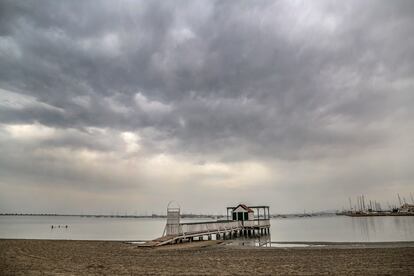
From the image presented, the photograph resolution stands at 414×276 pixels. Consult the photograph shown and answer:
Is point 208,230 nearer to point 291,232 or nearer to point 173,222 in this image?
point 173,222

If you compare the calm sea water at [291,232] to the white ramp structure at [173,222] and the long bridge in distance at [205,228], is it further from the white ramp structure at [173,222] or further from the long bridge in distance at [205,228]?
the white ramp structure at [173,222]

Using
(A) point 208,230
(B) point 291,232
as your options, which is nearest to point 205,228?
(A) point 208,230

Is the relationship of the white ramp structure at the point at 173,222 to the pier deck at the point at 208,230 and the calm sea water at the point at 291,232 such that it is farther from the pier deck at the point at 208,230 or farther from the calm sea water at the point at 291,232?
the calm sea water at the point at 291,232

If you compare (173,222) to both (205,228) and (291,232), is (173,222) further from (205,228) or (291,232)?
(291,232)

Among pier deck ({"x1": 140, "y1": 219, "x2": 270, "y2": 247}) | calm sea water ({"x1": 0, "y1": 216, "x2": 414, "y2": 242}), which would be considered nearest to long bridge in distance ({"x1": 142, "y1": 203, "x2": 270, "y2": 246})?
pier deck ({"x1": 140, "y1": 219, "x2": 270, "y2": 247})

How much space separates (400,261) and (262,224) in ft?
106

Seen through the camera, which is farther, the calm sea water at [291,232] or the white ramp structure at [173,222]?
the calm sea water at [291,232]

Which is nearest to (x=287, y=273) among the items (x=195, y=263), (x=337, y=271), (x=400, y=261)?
(x=337, y=271)

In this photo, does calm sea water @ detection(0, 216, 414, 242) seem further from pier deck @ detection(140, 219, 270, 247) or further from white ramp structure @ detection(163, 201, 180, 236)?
white ramp structure @ detection(163, 201, 180, 236)

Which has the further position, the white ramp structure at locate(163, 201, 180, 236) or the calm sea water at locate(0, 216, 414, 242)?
the calm sea water at locate(0, 216, 414, 242)

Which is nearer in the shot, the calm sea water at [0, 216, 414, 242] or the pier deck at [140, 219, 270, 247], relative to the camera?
the pier deck at [140, 219, 270, 247]

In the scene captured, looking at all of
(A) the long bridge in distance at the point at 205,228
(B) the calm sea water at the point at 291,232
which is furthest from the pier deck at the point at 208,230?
(B) the calm sea water at the point at 291,232

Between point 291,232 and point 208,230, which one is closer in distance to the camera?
point 208,230

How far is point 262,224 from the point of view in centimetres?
4469
